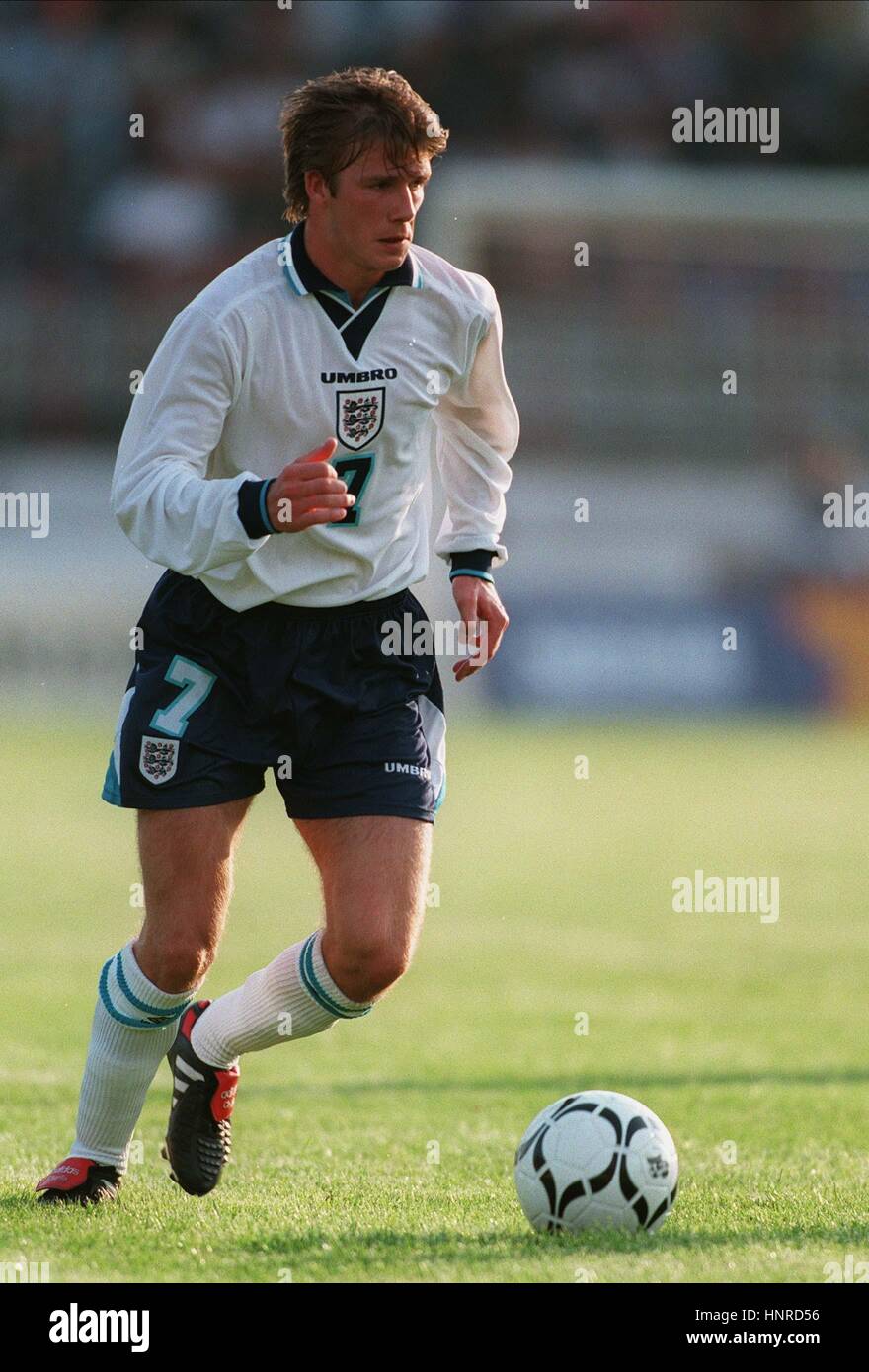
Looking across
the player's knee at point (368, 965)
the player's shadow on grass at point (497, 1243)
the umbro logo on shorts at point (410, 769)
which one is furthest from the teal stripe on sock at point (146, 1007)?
the umbro logo on shorts at point (410, 769)

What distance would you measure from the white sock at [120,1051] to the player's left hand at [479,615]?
987mm

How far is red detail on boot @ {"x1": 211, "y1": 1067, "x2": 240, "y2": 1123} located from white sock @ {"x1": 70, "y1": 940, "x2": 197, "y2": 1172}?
142mm

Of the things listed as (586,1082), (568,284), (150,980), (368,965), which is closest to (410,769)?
(368,965)

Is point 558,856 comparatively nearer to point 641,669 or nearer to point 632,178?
point 641,669

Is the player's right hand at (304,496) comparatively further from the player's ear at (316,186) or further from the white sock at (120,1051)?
the white sock at (120,1051)

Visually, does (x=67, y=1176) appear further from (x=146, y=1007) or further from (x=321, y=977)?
(x=321, y=977)

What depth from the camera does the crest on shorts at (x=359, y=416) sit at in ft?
13.2

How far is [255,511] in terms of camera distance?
361cm

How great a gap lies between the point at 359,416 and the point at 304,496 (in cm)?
56

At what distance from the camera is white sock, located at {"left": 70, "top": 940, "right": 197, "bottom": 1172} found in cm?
413

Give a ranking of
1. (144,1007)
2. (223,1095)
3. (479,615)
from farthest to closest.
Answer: (479,615) < (223,1095) < (144,1007)

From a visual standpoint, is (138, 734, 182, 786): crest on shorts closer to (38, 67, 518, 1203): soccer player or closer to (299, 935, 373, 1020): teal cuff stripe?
(38, 67, 518, 1203): soccer player

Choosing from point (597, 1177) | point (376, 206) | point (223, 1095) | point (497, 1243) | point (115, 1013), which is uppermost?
point (376, 206)

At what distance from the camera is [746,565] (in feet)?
68.6
